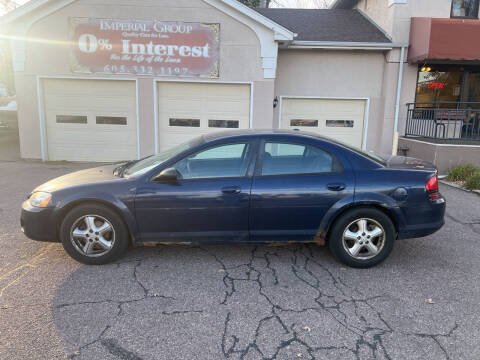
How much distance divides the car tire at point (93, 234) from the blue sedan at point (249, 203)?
10mm

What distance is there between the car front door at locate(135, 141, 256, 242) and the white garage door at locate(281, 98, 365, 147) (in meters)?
7.89

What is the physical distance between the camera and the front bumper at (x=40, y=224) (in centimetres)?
373

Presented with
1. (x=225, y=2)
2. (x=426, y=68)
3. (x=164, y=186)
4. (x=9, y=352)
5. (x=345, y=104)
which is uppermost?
(x=225, y=2)

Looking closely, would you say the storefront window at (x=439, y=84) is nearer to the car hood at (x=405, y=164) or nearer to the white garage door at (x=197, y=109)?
the white garage door at (x=197, y=109)

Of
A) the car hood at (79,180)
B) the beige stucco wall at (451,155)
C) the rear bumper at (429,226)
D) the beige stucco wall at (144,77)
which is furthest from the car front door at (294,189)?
the beige stucco wall at (144,77)

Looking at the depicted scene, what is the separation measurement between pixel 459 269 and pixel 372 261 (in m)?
0.99

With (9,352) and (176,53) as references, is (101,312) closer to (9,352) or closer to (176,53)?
(9,352)

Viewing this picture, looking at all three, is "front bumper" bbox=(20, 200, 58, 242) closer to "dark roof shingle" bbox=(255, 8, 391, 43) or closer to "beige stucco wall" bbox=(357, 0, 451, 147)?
"dark roof shingle" bbox=(255, 8, 391, 43)

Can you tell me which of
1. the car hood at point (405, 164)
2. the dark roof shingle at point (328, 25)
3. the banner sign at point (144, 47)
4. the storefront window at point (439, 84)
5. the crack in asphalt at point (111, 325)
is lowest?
the crack in asphalt at point (111, 325)

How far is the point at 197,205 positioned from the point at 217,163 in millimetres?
542

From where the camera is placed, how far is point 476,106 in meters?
11.2

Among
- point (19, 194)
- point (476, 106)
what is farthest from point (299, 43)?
point (19, 194)

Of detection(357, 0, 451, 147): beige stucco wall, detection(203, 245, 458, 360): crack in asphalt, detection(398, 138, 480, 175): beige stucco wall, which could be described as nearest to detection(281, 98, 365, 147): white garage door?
detection(357, 0, 451, 147): beige stucco wall

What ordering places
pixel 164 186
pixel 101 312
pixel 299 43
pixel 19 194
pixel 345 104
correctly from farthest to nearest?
pixel 345 104, pixel 299 43, pixel 19 194, pixel 164 186, pixel 101 312
